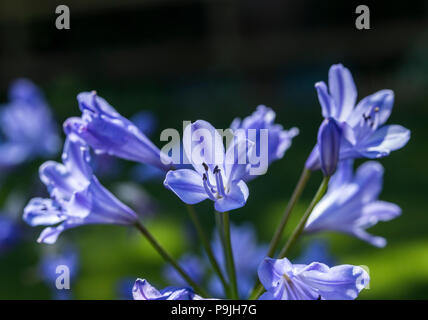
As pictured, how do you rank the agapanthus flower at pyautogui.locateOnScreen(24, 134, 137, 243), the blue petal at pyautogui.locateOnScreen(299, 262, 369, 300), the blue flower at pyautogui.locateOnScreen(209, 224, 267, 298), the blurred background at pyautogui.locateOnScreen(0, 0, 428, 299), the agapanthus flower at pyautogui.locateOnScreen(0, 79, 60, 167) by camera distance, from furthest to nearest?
the blurred background at pyautogui.locateOnScreen(0, 0, 428, 299) < the agapanthus flower at pyautogui.locateOnScreen(0, 79, 60, 167) < the blue flower at pyautogui.locateOnScreen(209, 224, 267, 298) < the agapanthus flower at pyautogui.locateOnScreen(24, 134, 137, 243) < the blue petal at pyautogui.locateOnScreen(299, 262, 369, 300)

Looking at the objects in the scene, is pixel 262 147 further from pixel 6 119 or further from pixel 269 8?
pixel 269 8

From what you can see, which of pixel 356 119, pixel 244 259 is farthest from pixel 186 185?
pixel 244 259

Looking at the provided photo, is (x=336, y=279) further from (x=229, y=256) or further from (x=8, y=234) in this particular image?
(x=8, y=234)

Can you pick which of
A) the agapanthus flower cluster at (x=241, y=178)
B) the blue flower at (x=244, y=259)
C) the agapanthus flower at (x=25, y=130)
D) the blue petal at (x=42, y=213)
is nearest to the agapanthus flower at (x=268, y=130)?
the agapanthus flower cluster at (x=241, y=178)

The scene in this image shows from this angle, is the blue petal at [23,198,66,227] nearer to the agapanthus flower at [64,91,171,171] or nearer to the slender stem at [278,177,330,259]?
the agapanthus flower at [64,91,171,171]

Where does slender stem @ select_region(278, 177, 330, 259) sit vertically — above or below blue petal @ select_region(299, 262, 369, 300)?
above

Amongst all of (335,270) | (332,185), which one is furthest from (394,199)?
(335,270)

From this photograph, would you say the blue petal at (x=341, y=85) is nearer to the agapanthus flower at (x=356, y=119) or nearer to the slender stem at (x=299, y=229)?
the agapanthus flower at (x=356, y=119)

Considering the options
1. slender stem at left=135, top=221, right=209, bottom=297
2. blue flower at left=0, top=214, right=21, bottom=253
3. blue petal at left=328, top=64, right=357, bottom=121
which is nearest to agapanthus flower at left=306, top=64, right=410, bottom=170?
blue petal at left=328, top=64, right=357, bottom=121
